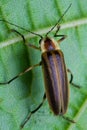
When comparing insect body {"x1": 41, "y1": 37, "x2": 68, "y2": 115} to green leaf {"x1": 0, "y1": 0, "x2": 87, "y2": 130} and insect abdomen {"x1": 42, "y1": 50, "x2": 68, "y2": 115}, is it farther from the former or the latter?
green leaf {"x1": 0, "y1": 0, "x2": 87, "y2": 130}

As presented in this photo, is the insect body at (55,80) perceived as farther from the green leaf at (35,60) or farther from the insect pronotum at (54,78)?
the green leaf at (35,60)

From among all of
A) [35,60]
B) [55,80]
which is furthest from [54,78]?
[35,60]

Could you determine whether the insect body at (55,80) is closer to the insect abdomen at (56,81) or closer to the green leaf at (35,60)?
the insect abdomen at (56,81)

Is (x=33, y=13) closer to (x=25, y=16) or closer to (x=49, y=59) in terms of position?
(x=25, y=16)

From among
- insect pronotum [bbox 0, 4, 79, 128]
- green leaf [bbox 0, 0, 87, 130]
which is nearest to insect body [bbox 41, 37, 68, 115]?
insect pronotum [bbox 0, 4, 79, 128]

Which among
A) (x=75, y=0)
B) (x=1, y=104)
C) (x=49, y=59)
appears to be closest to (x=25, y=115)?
(x=1, y=104)

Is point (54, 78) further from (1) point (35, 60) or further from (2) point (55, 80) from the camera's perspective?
(1) point (35, 60)

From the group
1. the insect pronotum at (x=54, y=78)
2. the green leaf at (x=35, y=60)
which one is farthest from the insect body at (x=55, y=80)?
the green leaf at (x=35, y=60)
